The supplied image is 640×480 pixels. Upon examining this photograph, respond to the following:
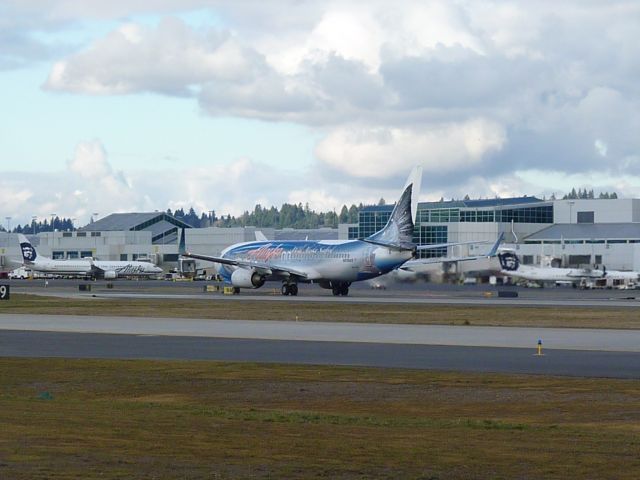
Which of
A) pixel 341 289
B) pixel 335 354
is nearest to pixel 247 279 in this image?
pixel 341 289

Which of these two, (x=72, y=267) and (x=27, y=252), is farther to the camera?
(x=72, y=267)

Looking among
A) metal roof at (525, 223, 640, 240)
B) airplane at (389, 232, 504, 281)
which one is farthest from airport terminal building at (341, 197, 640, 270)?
airplane at (389, 232, 504, 281)

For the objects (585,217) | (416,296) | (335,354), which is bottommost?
(335,354)

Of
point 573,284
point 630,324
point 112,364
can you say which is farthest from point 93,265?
point 112,364

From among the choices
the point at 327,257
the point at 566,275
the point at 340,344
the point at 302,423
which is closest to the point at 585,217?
the point at 566,275

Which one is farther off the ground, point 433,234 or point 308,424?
point 433,234

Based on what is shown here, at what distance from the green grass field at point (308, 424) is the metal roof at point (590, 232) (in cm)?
14935

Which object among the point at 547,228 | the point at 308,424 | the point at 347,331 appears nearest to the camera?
the point at 308,424

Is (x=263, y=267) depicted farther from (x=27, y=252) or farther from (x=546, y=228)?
(x=546, y=228)

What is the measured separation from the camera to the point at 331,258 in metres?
108

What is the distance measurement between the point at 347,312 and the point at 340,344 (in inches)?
1104

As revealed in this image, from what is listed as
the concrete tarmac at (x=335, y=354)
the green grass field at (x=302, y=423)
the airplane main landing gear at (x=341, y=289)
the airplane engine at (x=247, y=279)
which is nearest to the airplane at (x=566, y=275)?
the airplane main landing gear at (x=341, y=289)

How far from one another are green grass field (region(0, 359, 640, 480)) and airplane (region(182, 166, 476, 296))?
65.8 m

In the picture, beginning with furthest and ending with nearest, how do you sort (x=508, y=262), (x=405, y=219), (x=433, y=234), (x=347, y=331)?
(x=433, y=234) → (x=508, y=262) → (x=405, y=219) → (x=347, y=331)
